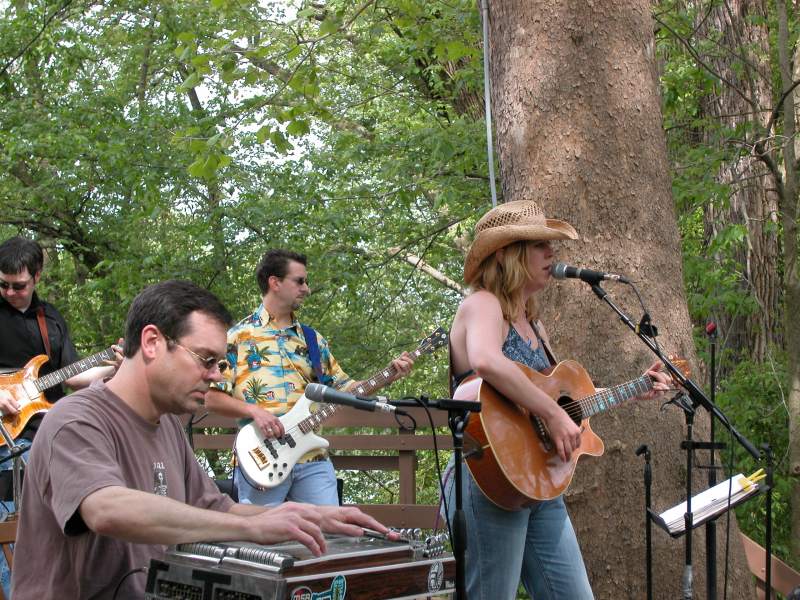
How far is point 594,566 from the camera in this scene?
496 centimetres

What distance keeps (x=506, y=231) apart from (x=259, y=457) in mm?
2359

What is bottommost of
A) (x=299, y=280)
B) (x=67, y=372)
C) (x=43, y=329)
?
(x=67, y=372)

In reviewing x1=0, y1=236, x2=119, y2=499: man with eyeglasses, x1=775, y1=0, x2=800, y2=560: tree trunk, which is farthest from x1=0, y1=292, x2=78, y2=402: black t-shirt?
x1=775, y1=0, x2=800, y2=560: tree trunk

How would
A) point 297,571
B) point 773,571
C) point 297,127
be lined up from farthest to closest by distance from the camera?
point 297,127 < point 773,571 < point 297,571

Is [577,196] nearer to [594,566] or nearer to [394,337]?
[594,566]

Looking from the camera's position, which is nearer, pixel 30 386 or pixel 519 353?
pixel 519 353

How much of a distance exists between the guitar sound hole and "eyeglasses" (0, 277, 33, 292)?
10.8 ft

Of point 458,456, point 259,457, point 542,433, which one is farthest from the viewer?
point 259,457

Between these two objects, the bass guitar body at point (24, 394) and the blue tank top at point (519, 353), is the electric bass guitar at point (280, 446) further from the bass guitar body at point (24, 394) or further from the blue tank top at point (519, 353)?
the blue tank top at point (519, 353)

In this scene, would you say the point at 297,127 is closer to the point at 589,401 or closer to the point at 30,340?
the point at 30,340

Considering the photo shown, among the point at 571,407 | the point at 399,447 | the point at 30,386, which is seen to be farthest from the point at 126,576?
the point at 399,447

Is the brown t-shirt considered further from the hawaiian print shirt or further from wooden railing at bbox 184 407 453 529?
wooden railing at bbox 184 407 453 529

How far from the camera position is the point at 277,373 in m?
5.95

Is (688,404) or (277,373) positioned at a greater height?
(277,373)
